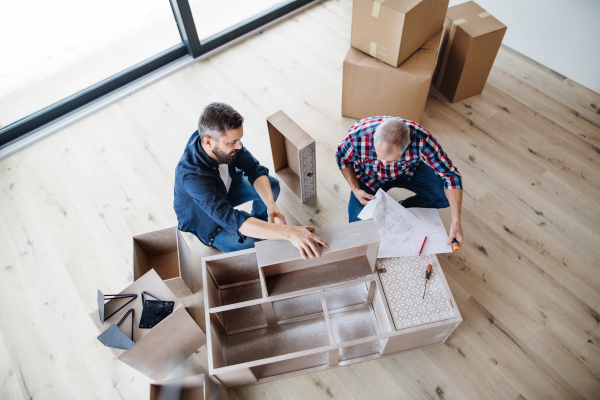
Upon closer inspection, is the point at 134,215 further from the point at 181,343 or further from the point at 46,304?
the point at 181,343

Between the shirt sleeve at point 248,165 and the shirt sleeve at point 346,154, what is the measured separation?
38cm

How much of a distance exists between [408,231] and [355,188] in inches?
13.4

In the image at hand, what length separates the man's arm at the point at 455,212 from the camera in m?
1.64

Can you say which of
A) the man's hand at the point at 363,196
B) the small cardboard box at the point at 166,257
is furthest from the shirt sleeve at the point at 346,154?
the small cardboard box at the point at 166,257

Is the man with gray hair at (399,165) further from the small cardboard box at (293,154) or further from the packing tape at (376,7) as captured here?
the packing tape at (376,7)

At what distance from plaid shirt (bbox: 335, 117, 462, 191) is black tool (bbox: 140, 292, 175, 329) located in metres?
Answer: 1.03

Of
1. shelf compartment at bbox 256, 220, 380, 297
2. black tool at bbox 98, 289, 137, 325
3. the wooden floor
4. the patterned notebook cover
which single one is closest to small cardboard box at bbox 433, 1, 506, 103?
the wooden floor

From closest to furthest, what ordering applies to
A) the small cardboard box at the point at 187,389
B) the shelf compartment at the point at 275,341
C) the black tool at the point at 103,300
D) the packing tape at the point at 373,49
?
the black tool at the point at 103,300 < the small cardboard box at the point at 187,389 < the shelf compartment at the point at 275,341 < the packing tape at the point at 373,49

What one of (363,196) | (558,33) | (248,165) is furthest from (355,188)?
(558,33)

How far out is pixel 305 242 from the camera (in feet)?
4.44

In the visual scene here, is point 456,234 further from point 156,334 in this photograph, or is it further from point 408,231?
point 156,334

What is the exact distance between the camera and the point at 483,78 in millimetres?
2625

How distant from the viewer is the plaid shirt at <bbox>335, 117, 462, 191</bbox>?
1.65m

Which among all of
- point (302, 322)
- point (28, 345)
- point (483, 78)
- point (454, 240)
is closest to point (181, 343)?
point (302, 322)
